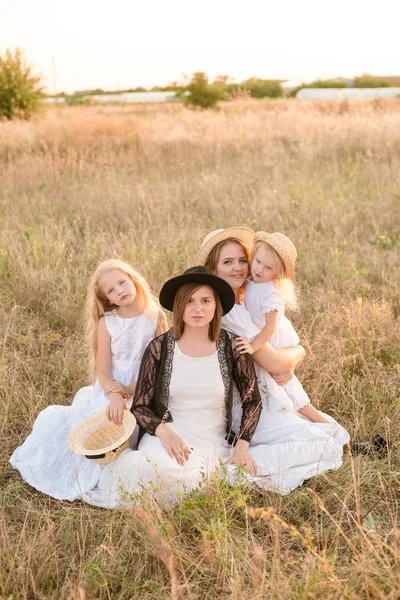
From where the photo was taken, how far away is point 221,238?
344 cm

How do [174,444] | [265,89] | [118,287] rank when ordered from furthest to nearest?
[265,89] → [118,287] → [174,444]

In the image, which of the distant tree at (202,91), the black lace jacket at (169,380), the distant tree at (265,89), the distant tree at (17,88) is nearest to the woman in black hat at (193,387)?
the black lace jacket at (169,380)

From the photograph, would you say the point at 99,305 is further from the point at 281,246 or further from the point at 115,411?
the point at 281,246

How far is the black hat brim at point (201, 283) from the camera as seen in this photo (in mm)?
3047

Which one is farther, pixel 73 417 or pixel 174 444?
pixel 73 417

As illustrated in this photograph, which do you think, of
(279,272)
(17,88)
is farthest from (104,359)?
(17,88)

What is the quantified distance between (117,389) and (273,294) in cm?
104

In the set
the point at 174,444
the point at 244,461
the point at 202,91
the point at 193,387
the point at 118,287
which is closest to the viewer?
the point at 174,444

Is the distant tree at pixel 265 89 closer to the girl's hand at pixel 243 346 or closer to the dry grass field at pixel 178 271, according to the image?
the dry grass field at pixel 178 271

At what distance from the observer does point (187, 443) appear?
3.19 meters

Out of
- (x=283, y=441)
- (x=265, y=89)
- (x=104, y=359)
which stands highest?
(x=265, y=89)

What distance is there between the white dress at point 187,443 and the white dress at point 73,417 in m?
0.27

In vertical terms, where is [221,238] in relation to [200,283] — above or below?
above

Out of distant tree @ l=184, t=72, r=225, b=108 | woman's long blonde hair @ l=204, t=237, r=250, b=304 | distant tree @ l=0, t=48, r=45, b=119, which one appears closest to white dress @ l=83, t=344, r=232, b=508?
woman's long blonde hair @ l=204, t=237, r=250, b=304
